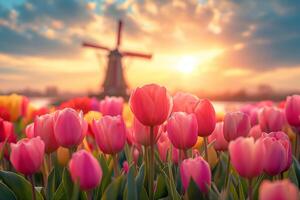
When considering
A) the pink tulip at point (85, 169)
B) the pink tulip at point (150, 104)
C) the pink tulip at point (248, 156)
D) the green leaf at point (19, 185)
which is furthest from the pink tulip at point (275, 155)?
the green leaf at point (19, 185)

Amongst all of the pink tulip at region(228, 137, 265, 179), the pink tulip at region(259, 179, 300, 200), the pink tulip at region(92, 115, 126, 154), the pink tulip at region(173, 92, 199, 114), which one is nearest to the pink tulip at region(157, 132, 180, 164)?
the pink tulip at region(173, 92, 199, 114)

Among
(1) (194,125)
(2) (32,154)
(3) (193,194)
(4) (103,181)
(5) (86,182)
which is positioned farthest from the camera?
(4) (103,181)

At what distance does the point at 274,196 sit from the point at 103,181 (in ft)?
3.25

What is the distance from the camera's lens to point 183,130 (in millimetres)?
1670

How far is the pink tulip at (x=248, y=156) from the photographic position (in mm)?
1253

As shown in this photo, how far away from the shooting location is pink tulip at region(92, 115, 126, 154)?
1710mm

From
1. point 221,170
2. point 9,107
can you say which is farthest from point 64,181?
point 9,107

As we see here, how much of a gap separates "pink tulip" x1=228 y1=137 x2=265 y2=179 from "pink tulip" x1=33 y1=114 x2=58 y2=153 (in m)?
0.87

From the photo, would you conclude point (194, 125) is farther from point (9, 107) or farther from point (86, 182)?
point (9, 107)

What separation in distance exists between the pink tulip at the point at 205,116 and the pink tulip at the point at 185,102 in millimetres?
165

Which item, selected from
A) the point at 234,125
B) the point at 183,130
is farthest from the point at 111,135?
the point at 234,125

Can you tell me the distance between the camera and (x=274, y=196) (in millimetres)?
973

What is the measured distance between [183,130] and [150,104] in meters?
0.17

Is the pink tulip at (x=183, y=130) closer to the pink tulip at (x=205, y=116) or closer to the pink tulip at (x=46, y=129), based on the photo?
the pink tulip at (x=205, y=116)
